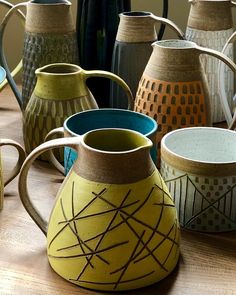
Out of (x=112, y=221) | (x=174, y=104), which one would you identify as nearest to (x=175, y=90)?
(x=174, y=104)

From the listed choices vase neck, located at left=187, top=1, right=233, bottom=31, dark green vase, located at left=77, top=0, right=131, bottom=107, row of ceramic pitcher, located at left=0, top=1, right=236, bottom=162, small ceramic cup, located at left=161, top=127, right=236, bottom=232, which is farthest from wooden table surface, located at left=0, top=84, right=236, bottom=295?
vase neck, located at left=187, top=1, right=233, bottom=31

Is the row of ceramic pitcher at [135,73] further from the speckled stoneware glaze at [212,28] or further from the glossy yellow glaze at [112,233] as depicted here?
the glossy yellow glaze at [112,233]

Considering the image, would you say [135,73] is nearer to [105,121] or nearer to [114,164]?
[105,121]

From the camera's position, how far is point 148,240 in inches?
20.3

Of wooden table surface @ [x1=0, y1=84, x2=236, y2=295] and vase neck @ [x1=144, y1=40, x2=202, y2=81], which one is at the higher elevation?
vase neck @ [x1=144, y1=40, x2=202, y2=81]

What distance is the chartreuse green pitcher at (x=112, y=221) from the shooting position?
508 millimetres

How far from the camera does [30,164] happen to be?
547 millimetres

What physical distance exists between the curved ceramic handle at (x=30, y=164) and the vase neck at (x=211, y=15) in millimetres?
419

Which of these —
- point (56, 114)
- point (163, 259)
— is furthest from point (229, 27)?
point (163, 259)

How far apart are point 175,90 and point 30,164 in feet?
0.81

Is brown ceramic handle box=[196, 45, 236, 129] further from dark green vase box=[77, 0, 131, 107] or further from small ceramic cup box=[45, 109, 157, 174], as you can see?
dark green vase box=[77, 0, 131, 107]

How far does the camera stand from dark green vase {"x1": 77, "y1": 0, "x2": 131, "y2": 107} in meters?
0.87

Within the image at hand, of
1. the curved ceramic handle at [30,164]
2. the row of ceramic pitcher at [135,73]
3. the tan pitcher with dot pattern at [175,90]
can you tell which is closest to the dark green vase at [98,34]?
the row of ceramic pitcher at [135,73]

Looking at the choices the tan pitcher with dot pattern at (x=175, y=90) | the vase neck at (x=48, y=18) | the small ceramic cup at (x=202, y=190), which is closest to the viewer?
the small ceramic cup at (x=202, y=190)
